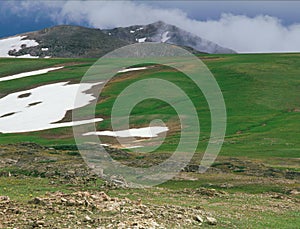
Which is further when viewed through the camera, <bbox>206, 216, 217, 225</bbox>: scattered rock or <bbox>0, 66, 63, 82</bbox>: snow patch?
<bbox>0, 66, 63, 82</bbox>: snow patch

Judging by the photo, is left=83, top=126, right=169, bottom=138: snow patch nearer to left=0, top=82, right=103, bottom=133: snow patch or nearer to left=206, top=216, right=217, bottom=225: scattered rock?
left=0, top=82, right=103, bottom=133: snow patch

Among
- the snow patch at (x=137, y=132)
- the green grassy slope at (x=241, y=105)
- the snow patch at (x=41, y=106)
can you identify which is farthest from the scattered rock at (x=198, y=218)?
the snow patch at (x=41, y=106)

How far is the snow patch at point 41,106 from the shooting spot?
106562 mm

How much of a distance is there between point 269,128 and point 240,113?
1506 centimetres

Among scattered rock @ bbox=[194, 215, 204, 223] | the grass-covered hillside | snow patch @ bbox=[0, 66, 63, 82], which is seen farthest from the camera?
snow patch @ bbox=[0, 66, 63, 82]

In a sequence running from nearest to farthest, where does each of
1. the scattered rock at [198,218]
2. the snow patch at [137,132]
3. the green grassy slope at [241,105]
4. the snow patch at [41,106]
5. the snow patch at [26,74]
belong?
the scattered rock at [198,218] < the green grassy slope at [241,105] < the snow patch at [137,132] < the snow patch at [41,106] < the snow patch at [26,74]

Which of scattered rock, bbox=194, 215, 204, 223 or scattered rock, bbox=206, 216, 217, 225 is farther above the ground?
scattered rock, bbox=194, 215, 204, 223

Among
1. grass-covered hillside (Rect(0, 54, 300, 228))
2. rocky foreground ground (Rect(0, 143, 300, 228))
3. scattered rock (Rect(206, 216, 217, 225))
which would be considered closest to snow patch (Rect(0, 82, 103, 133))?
grass-covered hillside (Rect(0, 54, 300, 228))

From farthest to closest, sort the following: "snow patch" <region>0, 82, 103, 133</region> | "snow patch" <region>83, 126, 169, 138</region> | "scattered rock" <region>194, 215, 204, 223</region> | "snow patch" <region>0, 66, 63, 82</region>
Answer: "snow patch" <region>0, 66, 63, 82</region> < "snow patch" <region>0, 82, 103, 133</region> < "snow patch" <region>83, 126, 169, 138</region> < "scattered rock" <region>194, 215, 204, 223</region>

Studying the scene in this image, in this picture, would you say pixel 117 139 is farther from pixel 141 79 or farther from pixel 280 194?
pixel 141 79

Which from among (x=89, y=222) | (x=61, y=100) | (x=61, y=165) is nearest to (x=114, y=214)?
(x=89, y=222)

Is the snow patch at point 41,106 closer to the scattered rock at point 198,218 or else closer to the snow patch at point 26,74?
the snow patch at point 26,74

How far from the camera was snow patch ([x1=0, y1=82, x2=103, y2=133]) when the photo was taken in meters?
107

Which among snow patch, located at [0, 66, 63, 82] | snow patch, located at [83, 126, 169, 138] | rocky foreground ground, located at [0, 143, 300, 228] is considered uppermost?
snow patch, located at [0, 66, 63, 82]
